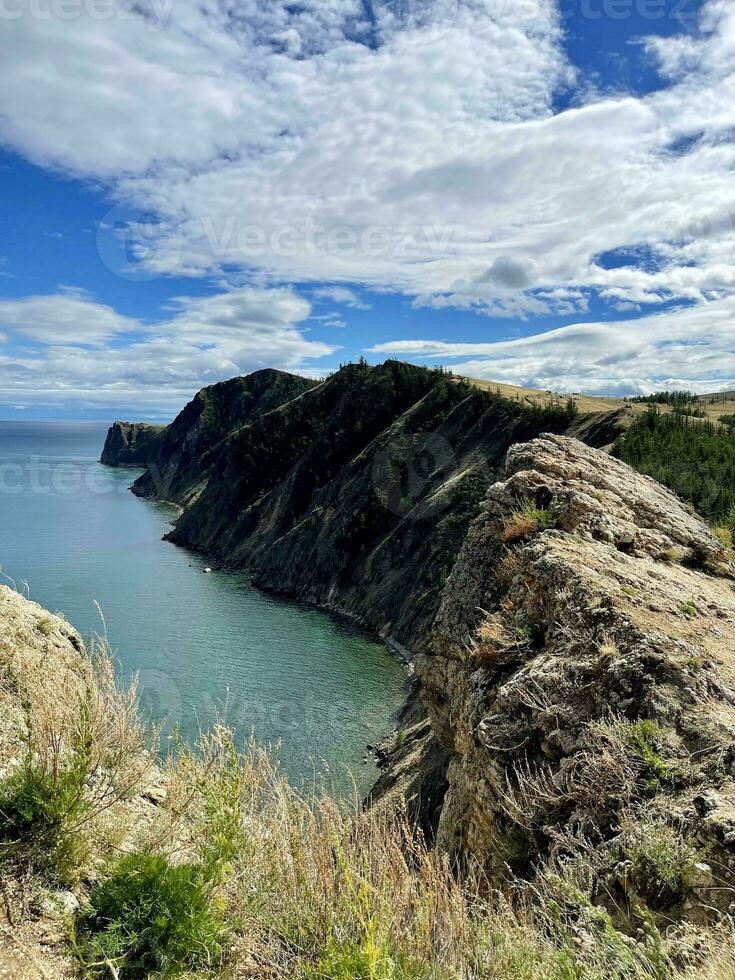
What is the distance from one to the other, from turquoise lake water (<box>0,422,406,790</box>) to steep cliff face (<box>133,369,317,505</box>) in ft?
172

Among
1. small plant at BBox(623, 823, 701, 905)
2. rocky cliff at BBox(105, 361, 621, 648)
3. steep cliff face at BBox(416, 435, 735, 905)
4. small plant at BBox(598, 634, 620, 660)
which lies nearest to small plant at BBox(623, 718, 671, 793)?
steep cliff face at BBox(416, 435, 735, 905)

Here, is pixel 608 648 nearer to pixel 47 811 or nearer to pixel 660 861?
pixel 660 861

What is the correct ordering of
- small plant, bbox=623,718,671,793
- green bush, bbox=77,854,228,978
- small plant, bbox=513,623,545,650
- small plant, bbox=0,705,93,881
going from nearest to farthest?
1. green bush, bbox=77,854,228,978
2. small plant, bbox=0,705,93,881
3. small plant, bbox=623,718,671,793
4. small plant, bbox=513,623,545,650

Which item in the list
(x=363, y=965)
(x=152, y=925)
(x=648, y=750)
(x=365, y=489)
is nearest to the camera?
(x=363, y=965)

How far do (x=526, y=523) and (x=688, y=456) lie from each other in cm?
3496

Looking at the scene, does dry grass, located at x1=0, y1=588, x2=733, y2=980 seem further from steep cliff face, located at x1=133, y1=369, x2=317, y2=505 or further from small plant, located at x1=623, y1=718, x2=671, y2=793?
steep cliff face, located at x1=133, y1=369, x2=317, y2=505

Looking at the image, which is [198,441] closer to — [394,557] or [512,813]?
[394,557]

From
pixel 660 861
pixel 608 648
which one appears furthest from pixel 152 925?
pixel 608 648

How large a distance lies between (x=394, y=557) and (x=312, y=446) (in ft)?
102

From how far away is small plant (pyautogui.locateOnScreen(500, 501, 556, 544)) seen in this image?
10852 millimetres

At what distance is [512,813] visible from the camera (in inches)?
294

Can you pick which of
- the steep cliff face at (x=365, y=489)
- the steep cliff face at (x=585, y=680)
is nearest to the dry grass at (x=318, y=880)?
the steep cliff face at (x=585, y=680)

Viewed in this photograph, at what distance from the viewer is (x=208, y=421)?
483 ft

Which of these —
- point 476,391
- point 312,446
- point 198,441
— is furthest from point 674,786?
point 198,441
